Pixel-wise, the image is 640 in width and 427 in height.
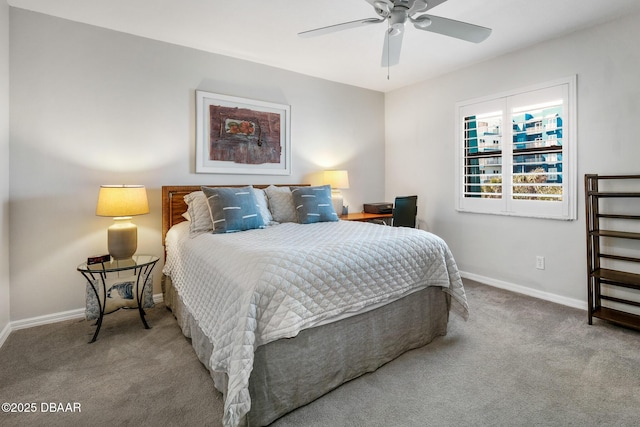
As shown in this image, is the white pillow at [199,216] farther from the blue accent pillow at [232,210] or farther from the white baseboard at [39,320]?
the white baseboard at [39,320]

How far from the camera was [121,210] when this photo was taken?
258 centimetres

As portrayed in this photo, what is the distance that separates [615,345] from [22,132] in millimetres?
4806

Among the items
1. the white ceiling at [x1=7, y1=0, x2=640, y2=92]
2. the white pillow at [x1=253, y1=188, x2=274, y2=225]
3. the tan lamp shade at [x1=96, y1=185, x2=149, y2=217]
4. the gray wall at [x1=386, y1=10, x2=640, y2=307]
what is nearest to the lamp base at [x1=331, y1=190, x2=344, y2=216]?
the white pillow at [x1=253, y1=188, x2=274, y2=225]

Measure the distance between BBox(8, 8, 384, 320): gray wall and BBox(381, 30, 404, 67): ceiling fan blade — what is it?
172cm

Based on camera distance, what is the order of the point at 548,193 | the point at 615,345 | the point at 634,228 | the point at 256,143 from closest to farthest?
1. the point at 615,345
2. the point at 634,228
3. the point at 548,193
4. the point at 256,143

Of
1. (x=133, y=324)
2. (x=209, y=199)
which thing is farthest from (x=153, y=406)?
(x=209, y=199)

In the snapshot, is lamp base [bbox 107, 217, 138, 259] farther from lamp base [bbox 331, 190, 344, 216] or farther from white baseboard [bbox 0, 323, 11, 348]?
lamp base [bbox 331, 190, 344, 216]

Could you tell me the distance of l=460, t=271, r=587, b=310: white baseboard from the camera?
3.06 metres

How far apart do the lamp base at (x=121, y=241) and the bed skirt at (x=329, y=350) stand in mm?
697

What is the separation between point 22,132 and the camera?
2.62 meters

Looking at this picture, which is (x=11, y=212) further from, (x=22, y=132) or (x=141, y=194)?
(x=141, y=194)

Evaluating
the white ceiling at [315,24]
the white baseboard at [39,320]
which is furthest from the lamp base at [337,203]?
the white baseboard at [39,320]

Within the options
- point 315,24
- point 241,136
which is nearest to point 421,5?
point 315,24

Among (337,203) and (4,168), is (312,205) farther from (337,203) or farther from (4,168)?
(4,168)
